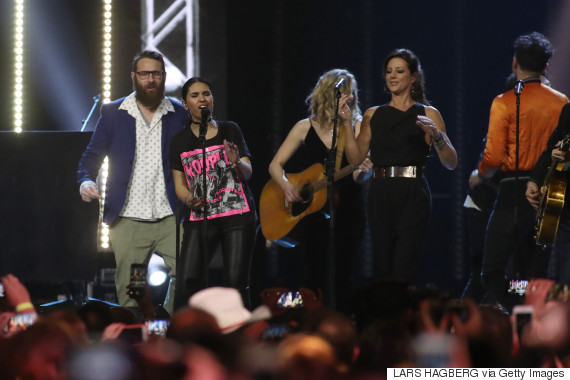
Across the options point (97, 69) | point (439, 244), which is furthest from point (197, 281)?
point (439, 244)

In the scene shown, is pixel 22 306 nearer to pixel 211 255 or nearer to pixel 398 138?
pixel 211 255

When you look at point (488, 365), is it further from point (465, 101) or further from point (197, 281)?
point (465, 101)

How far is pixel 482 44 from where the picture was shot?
26.9 feet

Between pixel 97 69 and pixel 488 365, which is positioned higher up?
pixel 97 69

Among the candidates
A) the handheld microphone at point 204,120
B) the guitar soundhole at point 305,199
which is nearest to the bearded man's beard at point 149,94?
the handheld microphone at point 204,120

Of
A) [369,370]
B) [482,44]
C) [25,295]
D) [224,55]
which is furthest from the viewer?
[482,44]

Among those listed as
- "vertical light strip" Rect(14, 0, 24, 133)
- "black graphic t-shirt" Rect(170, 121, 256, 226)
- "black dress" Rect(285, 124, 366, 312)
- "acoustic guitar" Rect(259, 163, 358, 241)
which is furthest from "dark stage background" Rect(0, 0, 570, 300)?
"black graphic t-shirt" Rect(170, 121, 256, 226)

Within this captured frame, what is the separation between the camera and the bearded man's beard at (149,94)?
242 inches

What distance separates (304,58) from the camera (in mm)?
8336

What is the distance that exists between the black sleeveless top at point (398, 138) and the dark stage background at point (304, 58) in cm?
224

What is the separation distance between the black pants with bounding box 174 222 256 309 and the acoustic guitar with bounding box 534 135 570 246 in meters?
1.81

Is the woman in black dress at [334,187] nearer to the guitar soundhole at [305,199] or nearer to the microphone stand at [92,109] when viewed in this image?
the guitar soundhole at [305,199]

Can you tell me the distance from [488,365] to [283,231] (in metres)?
4.13

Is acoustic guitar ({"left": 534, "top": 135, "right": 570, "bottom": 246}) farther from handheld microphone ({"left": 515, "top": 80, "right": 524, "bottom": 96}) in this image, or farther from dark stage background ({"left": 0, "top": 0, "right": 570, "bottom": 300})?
dark stage background ({"left": 0, "top": 0, "right": 570, "bottom": 300})
